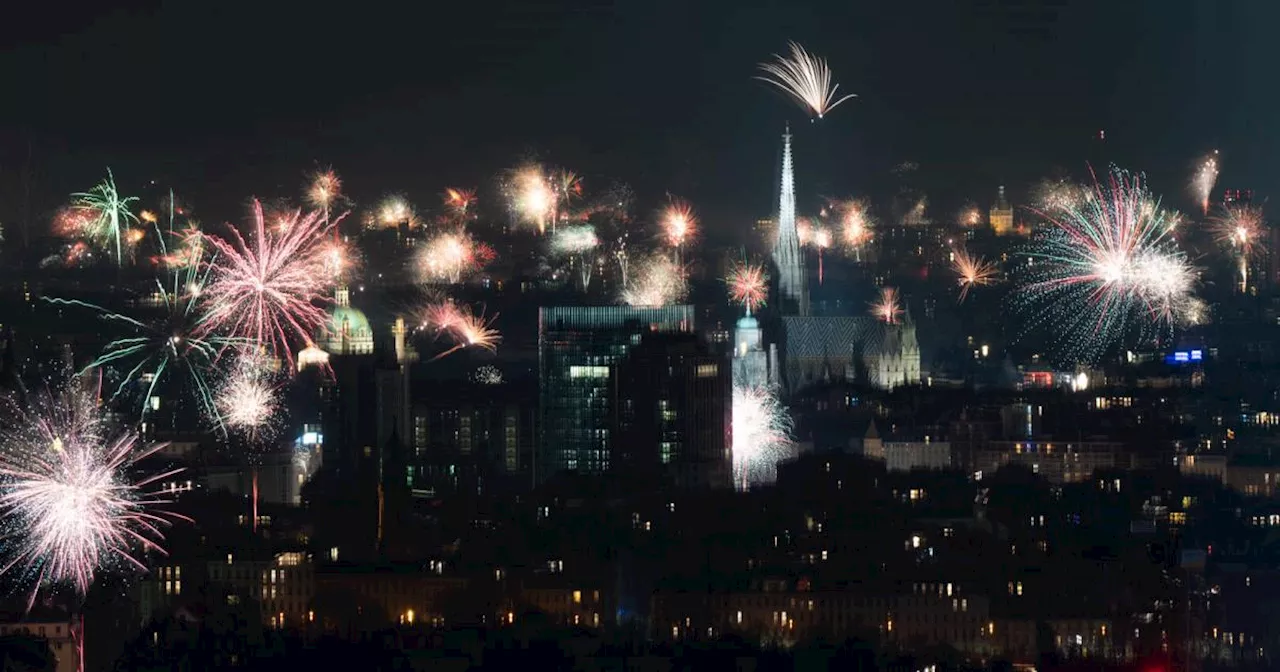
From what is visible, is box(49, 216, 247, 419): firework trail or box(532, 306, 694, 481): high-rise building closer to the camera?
box(532, 306, 694, 481): high-rise building

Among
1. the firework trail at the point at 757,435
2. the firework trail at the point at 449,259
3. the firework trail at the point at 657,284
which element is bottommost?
the firework trail at the point at 757,435

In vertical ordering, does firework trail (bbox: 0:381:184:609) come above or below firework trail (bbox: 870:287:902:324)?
below

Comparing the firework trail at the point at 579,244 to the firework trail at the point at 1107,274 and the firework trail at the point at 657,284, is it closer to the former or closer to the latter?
the firework trail at the point at 657,284

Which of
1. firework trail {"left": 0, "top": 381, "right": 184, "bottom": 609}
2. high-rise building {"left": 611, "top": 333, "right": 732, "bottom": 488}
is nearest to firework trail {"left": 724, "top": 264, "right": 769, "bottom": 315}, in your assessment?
high-rise building {"left": 611, "top": 333, "right": 732, "bottom": 488}

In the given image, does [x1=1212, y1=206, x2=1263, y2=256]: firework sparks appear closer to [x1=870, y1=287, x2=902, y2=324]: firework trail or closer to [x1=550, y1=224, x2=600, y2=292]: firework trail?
[x1=870, y1=287, x2=902, y2=324]: firework trail

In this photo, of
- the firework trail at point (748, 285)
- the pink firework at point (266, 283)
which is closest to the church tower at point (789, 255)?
the firework trail at point (748, 285)
